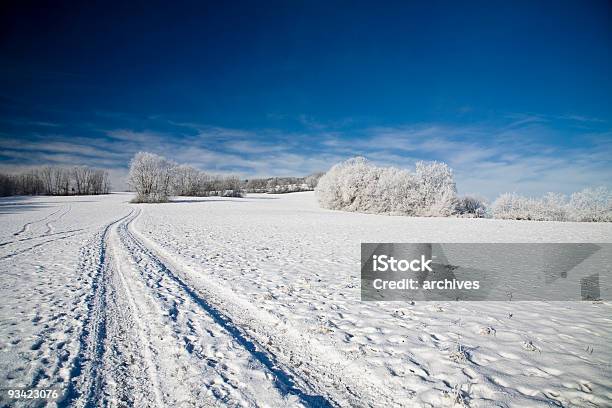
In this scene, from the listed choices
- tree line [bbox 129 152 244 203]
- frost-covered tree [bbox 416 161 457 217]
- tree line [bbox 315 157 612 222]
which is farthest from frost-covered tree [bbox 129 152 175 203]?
frost-covered tree [bbox 416 161 457 217]

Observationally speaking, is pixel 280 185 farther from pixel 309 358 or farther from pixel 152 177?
pixel 309 358

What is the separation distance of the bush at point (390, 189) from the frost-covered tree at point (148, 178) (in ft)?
122

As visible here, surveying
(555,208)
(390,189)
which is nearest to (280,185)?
(390,189)

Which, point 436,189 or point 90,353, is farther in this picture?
point 436,189

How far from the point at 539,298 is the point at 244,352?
24.3ft

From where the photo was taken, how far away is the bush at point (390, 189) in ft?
119

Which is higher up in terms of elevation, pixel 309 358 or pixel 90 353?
pixel 90 353

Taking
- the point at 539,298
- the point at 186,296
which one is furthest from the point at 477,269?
the point at 186,296

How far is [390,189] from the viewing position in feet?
129
